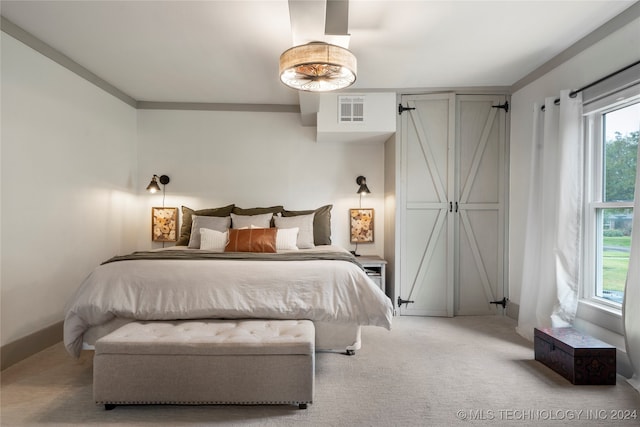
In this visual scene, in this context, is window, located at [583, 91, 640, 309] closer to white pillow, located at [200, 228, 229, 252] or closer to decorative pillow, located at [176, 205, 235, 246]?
white pillow, located at [200, 228, 229, 252]

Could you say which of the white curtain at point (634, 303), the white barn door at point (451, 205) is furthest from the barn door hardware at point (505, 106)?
the white curtain at point (634, 303)

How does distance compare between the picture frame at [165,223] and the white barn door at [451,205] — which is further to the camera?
the picture frame at [165,223]

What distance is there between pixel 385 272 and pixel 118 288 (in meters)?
2.80

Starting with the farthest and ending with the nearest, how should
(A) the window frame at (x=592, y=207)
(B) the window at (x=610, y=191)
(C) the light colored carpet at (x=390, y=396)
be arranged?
(A) the window frame at (x=592, y=207) → (B) the window at (x=610, y=191) → (C) the light colored carpet at (x=390, y=396)

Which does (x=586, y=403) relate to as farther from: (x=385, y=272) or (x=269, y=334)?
(x=385, y=272)

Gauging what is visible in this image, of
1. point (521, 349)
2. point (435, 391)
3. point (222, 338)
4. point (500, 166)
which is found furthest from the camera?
point (500, 166)

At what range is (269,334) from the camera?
2168mm

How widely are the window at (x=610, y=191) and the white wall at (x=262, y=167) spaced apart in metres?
2.22

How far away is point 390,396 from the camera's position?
2193 millimetres

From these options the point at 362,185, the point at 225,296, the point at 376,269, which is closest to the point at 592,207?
the point at 376,269

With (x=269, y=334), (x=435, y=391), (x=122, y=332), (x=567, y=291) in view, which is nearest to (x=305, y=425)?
(x=269, y=334)

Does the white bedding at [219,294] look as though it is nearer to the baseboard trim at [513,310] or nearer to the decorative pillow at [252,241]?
the decorative pillow at [252,241]

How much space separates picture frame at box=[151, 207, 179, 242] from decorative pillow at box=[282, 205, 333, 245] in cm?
139

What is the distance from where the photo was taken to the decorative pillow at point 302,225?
3.99 m
